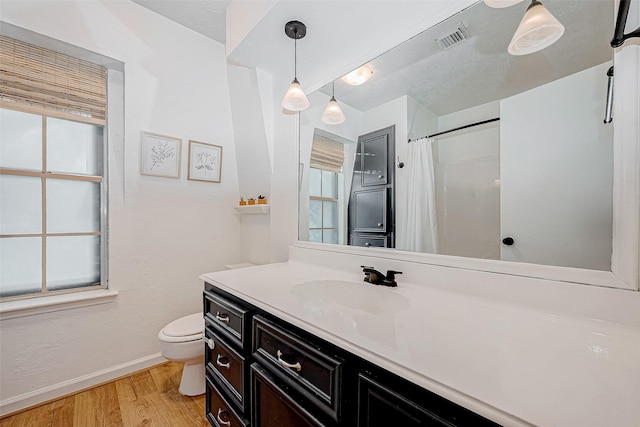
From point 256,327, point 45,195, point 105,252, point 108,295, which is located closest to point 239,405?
point 256,327

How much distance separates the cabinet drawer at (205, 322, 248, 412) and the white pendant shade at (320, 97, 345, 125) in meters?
1.36

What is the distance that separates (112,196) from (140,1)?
145cm

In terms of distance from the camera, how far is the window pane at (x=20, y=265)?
165cm

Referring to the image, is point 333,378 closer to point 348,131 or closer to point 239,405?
point 239,405

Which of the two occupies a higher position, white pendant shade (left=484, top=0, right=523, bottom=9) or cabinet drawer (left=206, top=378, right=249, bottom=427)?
white pendant shade (left=484, top=0, right=523, bottom=9)

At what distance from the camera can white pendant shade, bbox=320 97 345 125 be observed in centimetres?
162

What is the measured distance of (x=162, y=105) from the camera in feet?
6.94

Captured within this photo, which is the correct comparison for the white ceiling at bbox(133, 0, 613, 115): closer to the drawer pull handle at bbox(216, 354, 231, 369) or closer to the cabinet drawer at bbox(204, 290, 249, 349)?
the cabinet drawer at bbox(204, 290, 249, 349)

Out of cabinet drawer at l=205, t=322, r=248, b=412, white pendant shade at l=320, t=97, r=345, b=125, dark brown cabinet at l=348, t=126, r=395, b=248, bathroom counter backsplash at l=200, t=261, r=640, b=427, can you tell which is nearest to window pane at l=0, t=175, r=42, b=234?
cabinet drawer at l=205, t=322, r=248, b=412

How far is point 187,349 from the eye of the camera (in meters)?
1.65

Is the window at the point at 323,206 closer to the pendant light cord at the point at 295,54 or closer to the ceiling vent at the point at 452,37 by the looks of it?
the pendant light cord at the point at 295,54

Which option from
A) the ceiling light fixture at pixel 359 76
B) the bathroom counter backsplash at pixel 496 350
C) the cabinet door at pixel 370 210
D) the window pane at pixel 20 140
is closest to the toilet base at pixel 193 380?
the bathroom counter backsplash at pixel 496 350

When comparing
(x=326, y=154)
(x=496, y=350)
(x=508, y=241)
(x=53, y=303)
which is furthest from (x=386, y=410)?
(x=53, y=303)

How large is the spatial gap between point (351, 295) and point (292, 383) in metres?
0.51
